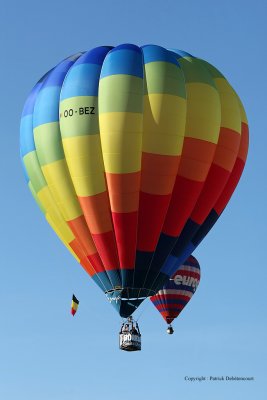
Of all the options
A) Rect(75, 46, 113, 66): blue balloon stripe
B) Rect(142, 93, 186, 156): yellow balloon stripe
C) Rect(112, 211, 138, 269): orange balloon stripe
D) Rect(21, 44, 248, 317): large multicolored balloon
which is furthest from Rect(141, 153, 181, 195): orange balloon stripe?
Rect(75, 46, 113, 66): blue balloon stripe

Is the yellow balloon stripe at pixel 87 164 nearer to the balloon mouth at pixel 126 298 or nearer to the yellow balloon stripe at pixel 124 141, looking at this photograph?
the yellow balloon stripe at pixel 124 141

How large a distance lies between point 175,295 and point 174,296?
0.21 ft

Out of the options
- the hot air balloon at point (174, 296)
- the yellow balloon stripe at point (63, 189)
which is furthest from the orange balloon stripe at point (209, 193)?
the hot air balloon at point (174, 296)

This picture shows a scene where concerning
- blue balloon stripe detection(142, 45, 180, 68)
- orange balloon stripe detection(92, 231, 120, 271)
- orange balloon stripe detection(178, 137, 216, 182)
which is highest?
blue balloon stripe detection(142, 45, 180, 68)

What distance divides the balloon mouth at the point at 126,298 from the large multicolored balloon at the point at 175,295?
32.5ft

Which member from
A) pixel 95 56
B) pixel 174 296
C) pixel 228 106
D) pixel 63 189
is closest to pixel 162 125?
pixel 228 106

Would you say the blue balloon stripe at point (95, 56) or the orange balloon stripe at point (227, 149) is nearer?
the blue balloon stripe at point (95, 56)

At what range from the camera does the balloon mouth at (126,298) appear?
34.6 m

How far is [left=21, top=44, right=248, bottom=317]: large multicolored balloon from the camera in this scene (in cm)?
3422

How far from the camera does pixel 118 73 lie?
34.6m

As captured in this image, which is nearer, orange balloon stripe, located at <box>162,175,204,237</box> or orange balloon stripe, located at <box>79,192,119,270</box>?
orange balloon stripe, located at <box>79,192,119,270</box>

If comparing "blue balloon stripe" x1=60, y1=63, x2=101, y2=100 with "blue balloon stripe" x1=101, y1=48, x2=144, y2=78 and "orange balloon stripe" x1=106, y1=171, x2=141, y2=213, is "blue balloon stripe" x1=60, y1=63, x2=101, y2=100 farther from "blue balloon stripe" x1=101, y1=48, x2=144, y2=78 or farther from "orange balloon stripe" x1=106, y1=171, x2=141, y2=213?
"orange balloon stripe" x1=106, y1=171, x2=141, y2=213

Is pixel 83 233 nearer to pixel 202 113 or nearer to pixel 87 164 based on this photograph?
pixel 87 164

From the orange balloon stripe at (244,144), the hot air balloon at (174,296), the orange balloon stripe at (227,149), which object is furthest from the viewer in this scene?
the hot air balloon at (174,296)
